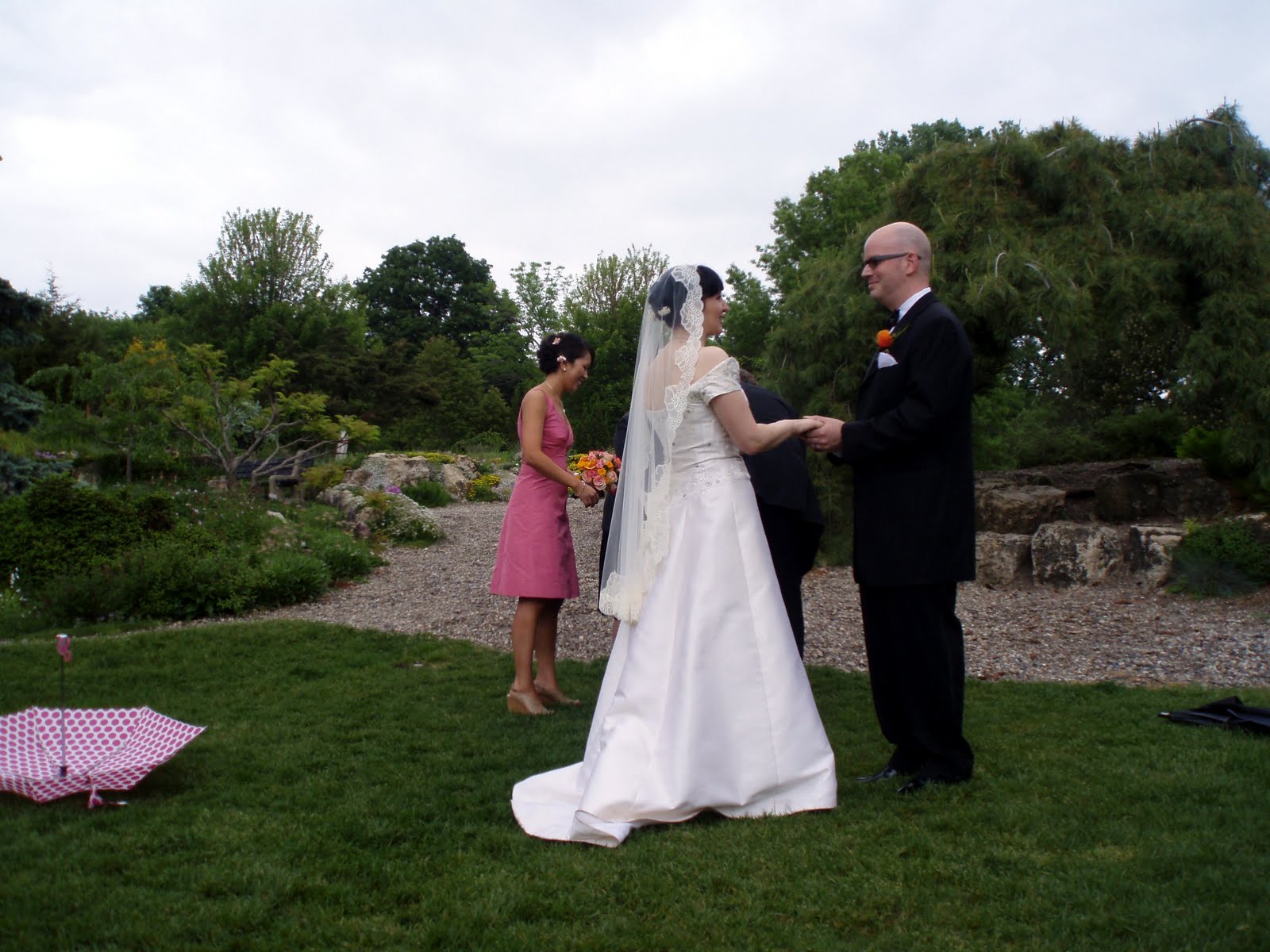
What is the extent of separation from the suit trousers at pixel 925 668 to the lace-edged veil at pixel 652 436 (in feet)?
2.86

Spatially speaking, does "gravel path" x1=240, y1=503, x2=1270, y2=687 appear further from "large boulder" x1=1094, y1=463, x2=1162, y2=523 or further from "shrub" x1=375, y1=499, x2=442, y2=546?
"shrub" x1=375, y1=499, x2=442, y2=546

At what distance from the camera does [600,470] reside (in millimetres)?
5543

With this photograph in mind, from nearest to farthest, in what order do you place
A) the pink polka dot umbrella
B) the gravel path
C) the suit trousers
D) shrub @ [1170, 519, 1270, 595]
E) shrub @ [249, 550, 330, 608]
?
A: the pink polka dot umbrella < the suit trousers < the gravel path < shrub @ [1170, 519, 1270, 595] < shrub @ [249, 550, 330, 608]

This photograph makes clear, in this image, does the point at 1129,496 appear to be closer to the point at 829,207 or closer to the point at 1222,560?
the point at 1222,560

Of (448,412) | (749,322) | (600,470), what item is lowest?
(600,470)

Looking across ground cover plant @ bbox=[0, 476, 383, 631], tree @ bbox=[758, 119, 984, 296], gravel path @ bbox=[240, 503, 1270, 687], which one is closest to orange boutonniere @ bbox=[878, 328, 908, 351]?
gravel path @ bbox=[240, 503, 1270, 687]

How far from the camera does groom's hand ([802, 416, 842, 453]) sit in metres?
3.78

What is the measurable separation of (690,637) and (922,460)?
1.09m

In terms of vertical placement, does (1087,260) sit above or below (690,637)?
above

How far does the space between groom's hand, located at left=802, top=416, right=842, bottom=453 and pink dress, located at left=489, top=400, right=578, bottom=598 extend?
174cm

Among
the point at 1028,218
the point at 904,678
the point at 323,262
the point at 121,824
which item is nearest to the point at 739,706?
the point at 904,678

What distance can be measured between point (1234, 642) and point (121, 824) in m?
6.47

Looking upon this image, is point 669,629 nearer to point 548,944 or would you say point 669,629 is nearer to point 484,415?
point 548,944

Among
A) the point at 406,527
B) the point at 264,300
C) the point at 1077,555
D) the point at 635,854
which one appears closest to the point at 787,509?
the point at 635,854
